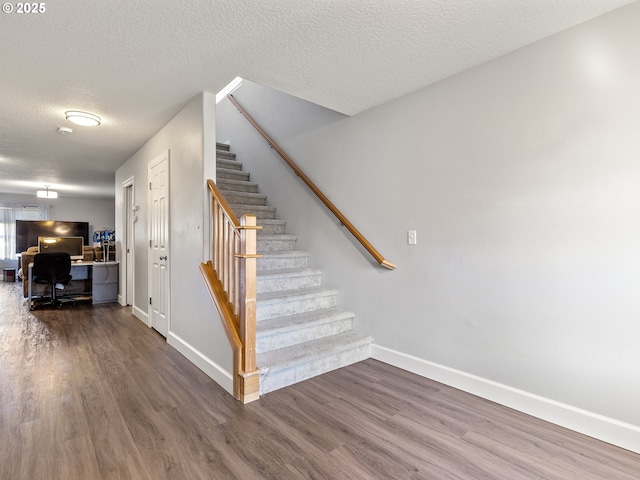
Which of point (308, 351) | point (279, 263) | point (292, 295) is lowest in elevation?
point (308, 351)

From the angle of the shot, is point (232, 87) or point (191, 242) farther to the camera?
point (232, 87)

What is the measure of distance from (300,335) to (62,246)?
19.9 feet

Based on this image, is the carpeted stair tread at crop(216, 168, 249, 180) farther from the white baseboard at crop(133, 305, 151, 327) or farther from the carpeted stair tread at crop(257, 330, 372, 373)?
the carpeted stair tread at crop(257, 330, 372, 373)

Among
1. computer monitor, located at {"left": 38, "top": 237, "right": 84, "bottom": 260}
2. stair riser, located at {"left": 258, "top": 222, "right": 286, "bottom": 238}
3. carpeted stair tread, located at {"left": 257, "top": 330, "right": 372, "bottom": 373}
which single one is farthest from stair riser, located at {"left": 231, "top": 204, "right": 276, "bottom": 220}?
computer monitor, located at {"left": 38, "top": 237, "right": 84, "bottom": 260}

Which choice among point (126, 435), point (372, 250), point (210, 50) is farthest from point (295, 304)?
point (210, 50)

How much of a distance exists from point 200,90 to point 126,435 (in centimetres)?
254

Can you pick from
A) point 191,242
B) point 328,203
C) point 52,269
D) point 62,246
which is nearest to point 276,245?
point 328,203

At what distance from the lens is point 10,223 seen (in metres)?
8.94

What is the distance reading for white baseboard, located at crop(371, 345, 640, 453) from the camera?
1.73 metres

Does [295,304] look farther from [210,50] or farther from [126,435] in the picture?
[210,50]

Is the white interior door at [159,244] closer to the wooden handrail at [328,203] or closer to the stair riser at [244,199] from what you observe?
the stair riser at [244,199]

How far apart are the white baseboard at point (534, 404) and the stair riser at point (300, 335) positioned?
57cm

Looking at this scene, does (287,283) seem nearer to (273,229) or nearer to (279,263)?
(279,263)

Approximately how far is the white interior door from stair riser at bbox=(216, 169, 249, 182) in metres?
0.82
